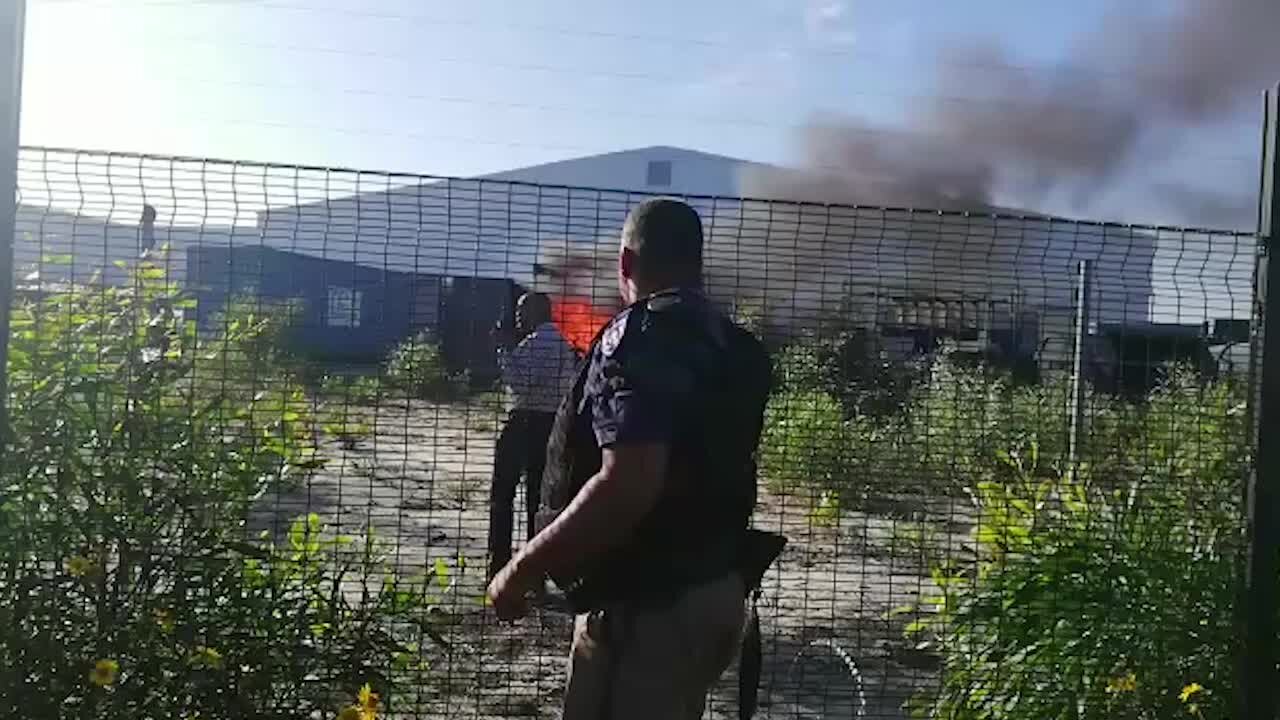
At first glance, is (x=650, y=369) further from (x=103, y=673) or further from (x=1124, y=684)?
(x=1124, y=684)

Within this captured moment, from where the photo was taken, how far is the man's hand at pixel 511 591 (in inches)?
96.6

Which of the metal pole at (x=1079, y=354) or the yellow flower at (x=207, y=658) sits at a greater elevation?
the metal pole at (x=1079, y=354)

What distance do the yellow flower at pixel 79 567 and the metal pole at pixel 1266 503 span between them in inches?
117

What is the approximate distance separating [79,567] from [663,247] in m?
1.54

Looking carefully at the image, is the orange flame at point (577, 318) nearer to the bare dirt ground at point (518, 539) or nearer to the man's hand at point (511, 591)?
the bare dirt ground at point (518, 539)

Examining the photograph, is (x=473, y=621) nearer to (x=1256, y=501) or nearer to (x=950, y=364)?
(x=950, y=364)

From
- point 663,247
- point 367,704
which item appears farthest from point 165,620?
point 663,247

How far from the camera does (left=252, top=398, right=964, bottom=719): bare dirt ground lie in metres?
3.55

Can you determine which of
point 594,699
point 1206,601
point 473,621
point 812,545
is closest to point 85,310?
point 473,621

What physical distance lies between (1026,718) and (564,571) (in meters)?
1.84

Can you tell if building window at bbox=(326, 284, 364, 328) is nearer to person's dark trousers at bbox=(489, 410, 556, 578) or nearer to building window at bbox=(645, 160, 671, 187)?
person's dark trousers at bbox=(489, 410, 556, 578)

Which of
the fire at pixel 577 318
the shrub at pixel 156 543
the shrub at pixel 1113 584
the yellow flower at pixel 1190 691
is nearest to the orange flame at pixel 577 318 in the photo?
the fire at pixel 577 318

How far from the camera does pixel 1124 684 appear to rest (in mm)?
3592

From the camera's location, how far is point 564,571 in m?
2.50
